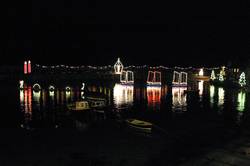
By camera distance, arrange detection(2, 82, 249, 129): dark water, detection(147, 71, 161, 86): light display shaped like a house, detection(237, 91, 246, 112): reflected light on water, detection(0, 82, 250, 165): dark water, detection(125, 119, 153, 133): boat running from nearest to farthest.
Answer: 1. detection(0, 82, 250, 165): dark water
2. detection(125, 119, 153, 133): boat
3. detection(2, 82, 249, 129): dark water
4. detection(237, 91, 246, 112): reflected light on water
5. detection(147, 71, 161, 86): light display shaped like a house

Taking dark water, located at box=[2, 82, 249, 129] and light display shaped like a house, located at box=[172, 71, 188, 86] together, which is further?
light display shaped like a house, located at box=[172, 71, 188, 86]

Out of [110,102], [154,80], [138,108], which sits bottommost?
[138,108]

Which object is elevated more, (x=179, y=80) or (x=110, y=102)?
(x=179, y=80)

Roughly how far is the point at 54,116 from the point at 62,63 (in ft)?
450

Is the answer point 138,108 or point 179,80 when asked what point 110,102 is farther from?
point 179,80

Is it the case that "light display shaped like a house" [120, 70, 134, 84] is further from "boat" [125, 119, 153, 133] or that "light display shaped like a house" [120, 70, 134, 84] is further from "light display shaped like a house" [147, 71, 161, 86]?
"boat" [125, 119, 153, 133]

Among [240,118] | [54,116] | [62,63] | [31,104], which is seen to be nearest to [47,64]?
[62,63]

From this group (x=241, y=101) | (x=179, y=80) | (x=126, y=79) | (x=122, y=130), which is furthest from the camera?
(x=126, y=79)

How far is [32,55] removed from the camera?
6683 inches

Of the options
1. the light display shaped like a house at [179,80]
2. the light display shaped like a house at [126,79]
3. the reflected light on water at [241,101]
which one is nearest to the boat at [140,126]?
the reflected light on water at [241,101]

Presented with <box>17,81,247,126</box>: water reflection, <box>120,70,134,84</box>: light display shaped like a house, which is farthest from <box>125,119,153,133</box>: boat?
<box>120,70,134,84</box>: light display shaped like a house

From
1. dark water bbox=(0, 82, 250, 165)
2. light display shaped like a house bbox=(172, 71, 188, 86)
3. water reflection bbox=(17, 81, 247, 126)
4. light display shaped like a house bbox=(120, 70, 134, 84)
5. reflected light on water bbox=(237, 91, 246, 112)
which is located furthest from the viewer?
light display shaped like a house bbox=(120, 70, 134, 84)

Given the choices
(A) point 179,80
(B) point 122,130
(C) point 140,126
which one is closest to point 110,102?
(B) point 122,130

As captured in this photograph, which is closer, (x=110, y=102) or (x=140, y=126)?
(x=140, y=126)
